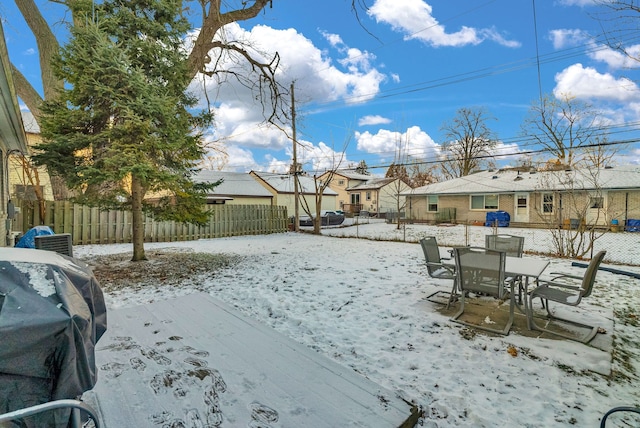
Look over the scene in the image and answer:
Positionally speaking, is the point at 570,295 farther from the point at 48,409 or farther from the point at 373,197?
the point at 373,197

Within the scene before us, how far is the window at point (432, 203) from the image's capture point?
2478 centimetres

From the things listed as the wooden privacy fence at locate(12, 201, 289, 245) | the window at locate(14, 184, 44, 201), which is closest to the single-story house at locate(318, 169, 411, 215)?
the wooden privacy fence at locate(12, 201, 289, 245)

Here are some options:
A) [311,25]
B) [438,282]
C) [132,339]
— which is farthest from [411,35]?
[132,339]

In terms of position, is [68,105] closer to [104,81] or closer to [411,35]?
[104,81]

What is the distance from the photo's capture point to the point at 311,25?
10328 millimetres

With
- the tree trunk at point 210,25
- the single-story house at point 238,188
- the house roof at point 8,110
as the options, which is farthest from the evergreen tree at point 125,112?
the single-story house at point 238,188

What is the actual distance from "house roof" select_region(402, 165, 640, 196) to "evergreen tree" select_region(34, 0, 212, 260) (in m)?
17.8

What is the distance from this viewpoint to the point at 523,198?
2119 centimetres

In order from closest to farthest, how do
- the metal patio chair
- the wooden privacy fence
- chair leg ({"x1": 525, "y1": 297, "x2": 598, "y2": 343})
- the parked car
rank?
the metal patio chair
chair leg ({"x1": 525, "y1": 297, "x2": 598, "y2": 343})
the wooden privacy fence
the parked car

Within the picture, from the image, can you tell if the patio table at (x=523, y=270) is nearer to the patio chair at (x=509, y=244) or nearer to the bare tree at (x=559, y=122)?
the patio chair at (x=509, y=244)

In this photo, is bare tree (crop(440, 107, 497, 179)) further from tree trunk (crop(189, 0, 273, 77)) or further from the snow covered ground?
the snow covered ground

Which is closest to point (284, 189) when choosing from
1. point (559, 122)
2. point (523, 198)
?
point (523, 198)

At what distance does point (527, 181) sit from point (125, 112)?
2396 centimetres

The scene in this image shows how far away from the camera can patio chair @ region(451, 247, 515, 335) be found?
146 inches
